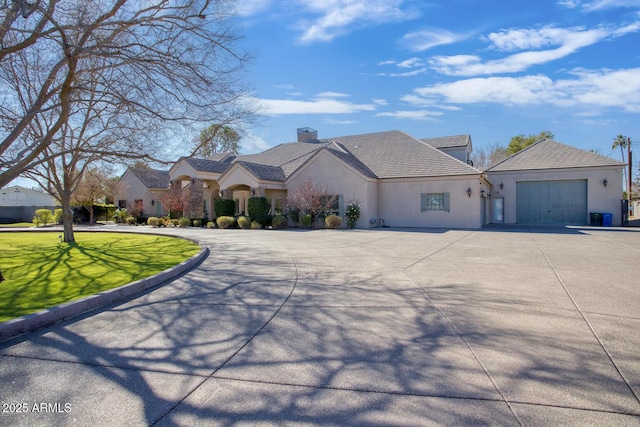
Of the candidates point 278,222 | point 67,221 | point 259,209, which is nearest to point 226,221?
point 259,209

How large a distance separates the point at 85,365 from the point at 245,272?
16.2 feet

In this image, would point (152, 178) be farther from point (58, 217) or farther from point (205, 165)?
point (205, 165)

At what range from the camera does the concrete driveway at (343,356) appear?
300 cm

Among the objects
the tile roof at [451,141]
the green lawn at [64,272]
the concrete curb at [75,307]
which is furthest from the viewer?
the tile roof at [451,141]

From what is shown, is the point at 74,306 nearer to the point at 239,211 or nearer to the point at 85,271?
the point at 85,271

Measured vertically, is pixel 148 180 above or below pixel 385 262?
above

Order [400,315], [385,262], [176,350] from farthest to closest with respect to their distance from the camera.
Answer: [385,262], [400,315], [176,350]

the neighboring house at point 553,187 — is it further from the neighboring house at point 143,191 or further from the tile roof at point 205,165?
the neighboring house at point 143,191

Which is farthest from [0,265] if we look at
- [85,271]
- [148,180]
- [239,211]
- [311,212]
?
[148,180]

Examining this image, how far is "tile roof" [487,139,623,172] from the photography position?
25.0 meters

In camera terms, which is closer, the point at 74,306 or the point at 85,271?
the point at 74,306

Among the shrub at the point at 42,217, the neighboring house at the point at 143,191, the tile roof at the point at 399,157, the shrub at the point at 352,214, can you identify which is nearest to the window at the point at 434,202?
the tile roof at the point at 399,157

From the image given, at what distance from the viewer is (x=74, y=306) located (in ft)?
18.4

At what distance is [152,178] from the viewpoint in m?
40.6
